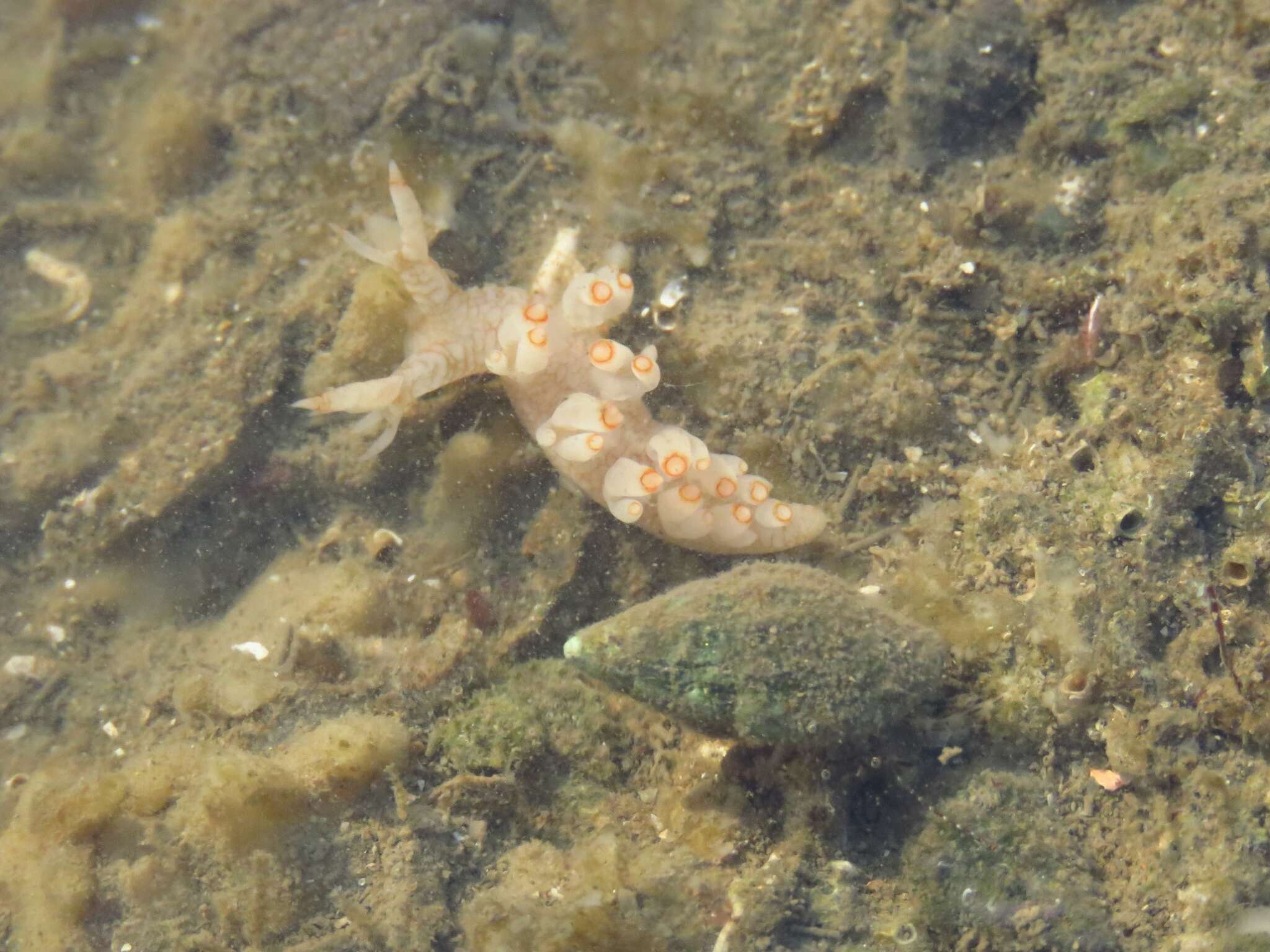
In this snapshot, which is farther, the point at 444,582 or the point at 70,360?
the point at 70,360

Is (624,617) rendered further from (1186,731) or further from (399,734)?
(1186,731)

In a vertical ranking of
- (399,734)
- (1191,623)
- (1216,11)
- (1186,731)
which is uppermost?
(1216,11)

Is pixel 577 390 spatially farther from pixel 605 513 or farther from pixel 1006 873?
pixel 1006 873

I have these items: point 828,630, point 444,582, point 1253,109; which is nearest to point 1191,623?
point 828,630

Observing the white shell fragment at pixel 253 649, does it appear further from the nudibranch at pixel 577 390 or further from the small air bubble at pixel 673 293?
the small air bubble at pixel 673 293

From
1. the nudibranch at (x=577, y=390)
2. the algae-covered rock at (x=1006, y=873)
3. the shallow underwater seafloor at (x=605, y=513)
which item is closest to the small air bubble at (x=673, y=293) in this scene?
the shallow underwater seafloor at (x=605, y=513)

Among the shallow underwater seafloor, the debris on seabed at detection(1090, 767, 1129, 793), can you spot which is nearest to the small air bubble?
the shallow underwater seafloor

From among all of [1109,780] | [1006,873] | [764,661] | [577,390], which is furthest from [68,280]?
[1109,780]
